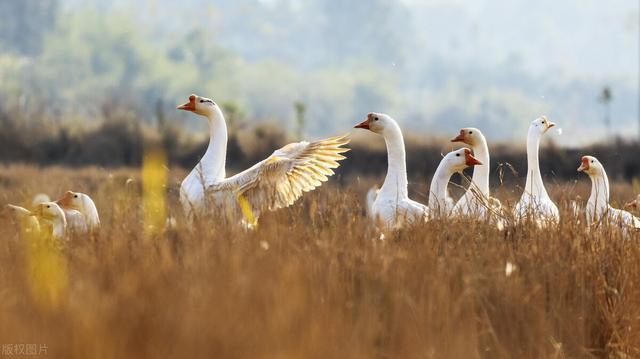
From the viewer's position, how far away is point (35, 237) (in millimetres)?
5438

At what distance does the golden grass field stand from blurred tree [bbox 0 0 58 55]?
391 ft

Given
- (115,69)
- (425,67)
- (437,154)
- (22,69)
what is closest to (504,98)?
(425,67)

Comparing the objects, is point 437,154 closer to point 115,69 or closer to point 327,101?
point 115,69

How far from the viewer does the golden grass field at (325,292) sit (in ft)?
11.0

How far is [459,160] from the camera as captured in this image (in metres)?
8.00

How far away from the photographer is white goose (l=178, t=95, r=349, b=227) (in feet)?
25.0

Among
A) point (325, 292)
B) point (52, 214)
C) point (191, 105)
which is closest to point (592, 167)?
point (191, 105)

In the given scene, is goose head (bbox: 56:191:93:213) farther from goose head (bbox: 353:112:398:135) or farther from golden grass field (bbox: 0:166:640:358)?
goose head (bbox: 353:112:398:135)

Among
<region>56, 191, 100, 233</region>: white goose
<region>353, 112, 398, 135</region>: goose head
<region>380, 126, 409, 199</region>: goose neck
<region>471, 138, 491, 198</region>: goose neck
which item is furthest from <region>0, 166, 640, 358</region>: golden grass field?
<region>353, 112, 398, 135</region>: goose head

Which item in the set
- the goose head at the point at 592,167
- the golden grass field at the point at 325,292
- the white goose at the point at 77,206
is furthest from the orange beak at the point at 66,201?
the goose head at the point at 592,167

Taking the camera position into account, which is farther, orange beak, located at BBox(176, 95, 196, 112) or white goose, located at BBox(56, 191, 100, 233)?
orange beak, located at BBox(176, 95, 196, 112)

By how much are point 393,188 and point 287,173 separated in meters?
0.80

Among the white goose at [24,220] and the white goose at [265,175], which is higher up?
the white goose at [265,175]

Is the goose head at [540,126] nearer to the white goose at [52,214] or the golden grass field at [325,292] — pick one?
the golden grass field at [325,292]
